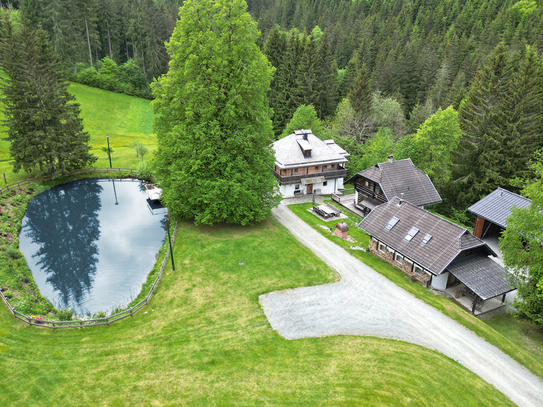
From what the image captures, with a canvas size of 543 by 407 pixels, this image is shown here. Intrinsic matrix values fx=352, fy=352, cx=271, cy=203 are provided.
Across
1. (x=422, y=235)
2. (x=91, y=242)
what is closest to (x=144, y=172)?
(x=91, y=242)

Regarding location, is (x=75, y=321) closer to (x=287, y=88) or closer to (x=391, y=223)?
(x=391, y=223)

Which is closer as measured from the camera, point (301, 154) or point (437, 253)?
point (437, 253)

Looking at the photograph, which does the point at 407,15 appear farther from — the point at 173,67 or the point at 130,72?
the point at 173,67

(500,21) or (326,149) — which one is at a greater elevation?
(500,21)

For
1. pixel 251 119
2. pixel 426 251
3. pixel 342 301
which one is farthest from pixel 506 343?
pixel 251 119

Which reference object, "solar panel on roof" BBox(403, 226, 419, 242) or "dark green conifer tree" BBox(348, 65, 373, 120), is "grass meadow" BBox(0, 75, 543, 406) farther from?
"dark green conifer tree" BBox(348, 65, 373, 120)

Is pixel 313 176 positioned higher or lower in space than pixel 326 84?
lower
